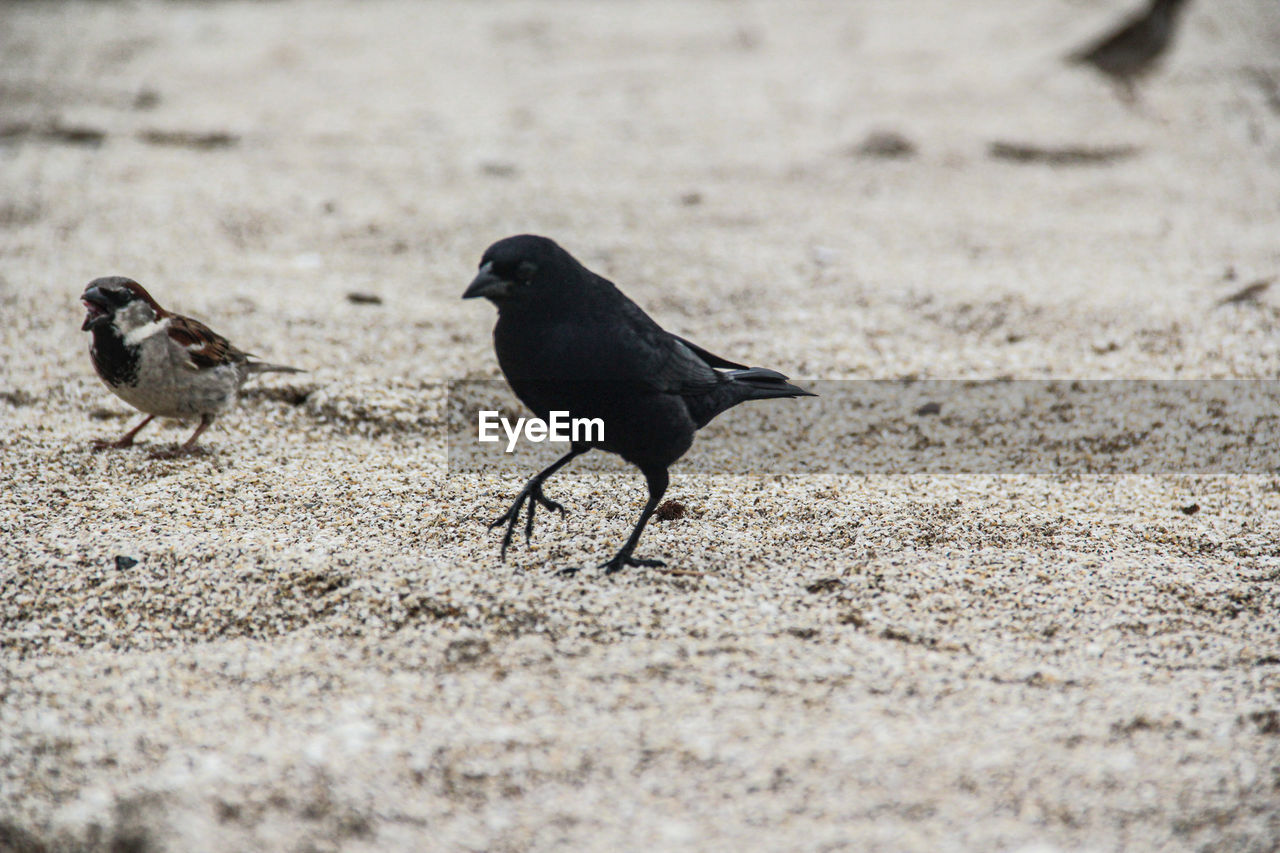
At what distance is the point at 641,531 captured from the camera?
2.87 m

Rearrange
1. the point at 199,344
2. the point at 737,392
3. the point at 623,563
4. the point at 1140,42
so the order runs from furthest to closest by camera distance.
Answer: the point at 1140,42
the point at 199,344
the point at 737,392
the point at 623,563

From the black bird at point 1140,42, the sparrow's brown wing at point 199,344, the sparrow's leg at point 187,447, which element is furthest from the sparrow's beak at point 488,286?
the black bird at point 1140,42

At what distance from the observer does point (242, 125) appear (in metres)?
6.53

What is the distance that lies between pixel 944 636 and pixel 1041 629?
253 millimetres

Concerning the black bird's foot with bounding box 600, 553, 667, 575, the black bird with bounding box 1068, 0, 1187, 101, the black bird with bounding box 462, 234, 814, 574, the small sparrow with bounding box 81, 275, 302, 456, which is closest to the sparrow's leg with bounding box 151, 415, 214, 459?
the small sparrow with bounding box 81, 275, 302, 456

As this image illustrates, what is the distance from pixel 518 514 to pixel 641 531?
35cm

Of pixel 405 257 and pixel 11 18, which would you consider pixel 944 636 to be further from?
pixel 11 18

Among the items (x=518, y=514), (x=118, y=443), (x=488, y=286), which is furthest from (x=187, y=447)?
(x=488, y=286)

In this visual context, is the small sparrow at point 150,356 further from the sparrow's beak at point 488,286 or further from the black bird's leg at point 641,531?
the black bird's leg at point 641,531

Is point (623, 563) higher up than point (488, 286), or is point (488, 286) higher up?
point (488, 286)

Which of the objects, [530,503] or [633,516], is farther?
[633,516]

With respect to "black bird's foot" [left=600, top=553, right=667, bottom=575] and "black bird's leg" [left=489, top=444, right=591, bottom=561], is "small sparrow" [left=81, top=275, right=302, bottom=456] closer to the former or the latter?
"black bird's leg" [left=489, top=444, right=591, bottom=561]

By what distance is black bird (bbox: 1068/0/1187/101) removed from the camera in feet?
23.9

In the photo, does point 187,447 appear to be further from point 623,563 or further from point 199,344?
point 623,563
